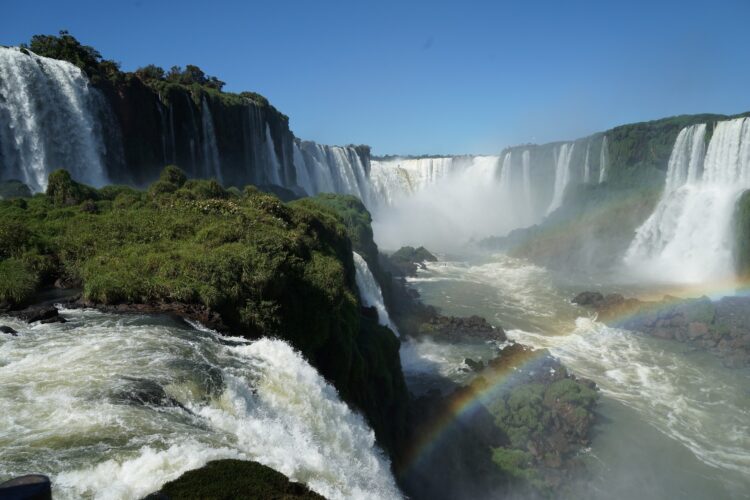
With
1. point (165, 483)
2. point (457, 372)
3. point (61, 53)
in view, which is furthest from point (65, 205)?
point (61, 53)

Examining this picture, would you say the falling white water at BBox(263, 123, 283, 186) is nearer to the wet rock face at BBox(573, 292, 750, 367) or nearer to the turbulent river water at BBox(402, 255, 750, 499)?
the turbulent river water at BBox(402, 255, 750, 499)

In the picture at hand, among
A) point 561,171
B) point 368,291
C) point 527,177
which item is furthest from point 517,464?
point 527,177

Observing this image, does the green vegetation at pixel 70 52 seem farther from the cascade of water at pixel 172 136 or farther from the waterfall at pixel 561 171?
the waterfall at pixel 561 171

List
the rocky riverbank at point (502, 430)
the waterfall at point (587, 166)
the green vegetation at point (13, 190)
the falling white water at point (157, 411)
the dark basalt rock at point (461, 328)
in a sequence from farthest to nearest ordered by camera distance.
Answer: the waterfall at point (587, 166)
the dark basalt rock at point (461, 328)
the green vegetation at point (13, 190)
the rocky riverbank at point (502, 430)
the falling white water at point (157, 411)

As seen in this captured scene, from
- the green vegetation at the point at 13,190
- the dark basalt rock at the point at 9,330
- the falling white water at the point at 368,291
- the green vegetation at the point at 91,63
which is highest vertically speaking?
the green vegetation at the point at 91,63

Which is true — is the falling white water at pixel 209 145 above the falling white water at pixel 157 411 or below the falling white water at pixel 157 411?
above

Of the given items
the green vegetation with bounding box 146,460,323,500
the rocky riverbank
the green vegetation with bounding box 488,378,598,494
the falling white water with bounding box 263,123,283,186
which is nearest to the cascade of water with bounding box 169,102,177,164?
the falling white water with bounding box 263,123,283,186

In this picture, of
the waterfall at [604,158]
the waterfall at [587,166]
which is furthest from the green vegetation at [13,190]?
the waterfall at [587,166]

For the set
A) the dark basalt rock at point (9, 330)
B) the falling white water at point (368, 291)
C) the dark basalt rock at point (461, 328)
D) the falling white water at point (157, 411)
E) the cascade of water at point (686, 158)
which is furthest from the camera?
the cascade of water at point (686, 158)
